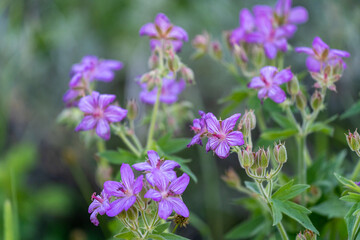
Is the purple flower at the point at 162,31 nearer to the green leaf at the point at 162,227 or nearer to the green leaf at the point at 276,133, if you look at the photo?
the green leaf at the point at 276,133

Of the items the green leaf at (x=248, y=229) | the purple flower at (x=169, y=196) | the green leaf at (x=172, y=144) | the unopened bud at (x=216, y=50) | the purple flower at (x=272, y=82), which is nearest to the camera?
the purple flower at (x=169, y=196)

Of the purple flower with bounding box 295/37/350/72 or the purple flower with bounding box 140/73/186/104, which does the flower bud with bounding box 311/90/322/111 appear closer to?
the purple flower with bounding box 295/37/350/72

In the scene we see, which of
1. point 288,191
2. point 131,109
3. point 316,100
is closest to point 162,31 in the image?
point 131,109

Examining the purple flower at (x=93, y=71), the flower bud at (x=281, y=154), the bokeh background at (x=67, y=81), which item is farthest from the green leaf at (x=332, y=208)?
the bokeh background at (x=67, y=81)

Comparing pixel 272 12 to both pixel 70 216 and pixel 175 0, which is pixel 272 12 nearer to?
pixel 175 0

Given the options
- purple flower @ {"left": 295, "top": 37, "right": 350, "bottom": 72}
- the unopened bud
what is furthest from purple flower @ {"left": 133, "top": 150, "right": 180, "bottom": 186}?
the unopened bud

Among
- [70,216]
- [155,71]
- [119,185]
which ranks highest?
[155,71]

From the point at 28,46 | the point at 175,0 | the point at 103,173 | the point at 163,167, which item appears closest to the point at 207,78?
the point at 175,0
